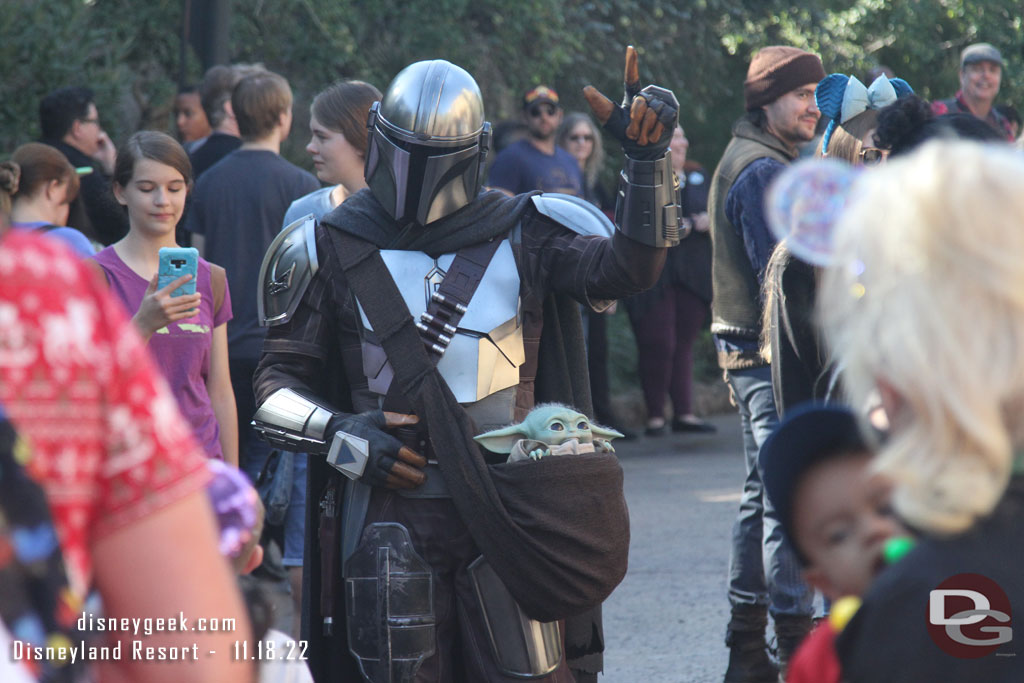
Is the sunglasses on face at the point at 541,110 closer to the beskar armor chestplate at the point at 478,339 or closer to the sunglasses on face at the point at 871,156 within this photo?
the sunglasses on face at the point at 871,156

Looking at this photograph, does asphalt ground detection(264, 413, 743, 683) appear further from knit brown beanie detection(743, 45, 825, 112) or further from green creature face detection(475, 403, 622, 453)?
knit brown beanie detection(743, 45, 825, 112)

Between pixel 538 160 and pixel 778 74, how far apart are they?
329 centimetres

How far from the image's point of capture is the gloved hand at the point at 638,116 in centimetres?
298

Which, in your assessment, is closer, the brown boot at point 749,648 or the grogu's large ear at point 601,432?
the grogu's large ear at point 601,432

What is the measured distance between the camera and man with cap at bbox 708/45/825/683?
4.08 m

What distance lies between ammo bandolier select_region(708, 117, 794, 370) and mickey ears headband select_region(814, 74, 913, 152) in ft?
2.54

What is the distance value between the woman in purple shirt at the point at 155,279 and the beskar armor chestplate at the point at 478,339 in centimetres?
76

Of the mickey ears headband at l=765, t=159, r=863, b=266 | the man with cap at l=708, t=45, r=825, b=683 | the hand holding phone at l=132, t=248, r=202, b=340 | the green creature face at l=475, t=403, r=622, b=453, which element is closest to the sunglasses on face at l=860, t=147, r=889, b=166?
the man with cap at l=708, t=45, r=825, b=683

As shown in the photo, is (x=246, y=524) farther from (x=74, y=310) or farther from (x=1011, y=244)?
(x=1011, y=244)

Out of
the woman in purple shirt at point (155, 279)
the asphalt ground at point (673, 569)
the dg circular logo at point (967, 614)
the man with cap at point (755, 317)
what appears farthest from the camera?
the asphalt ground at point (673, 569)

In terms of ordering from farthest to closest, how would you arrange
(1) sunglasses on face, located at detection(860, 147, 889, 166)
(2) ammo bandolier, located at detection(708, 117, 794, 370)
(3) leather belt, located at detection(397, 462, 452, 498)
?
(2) ammo bandolier, located at detection(708, 117, 794, 370), (1) sunglasses on face, located at detection(860, 147, 889, 166), (3) leather belt, located at detection(397, 462, 452, 498)

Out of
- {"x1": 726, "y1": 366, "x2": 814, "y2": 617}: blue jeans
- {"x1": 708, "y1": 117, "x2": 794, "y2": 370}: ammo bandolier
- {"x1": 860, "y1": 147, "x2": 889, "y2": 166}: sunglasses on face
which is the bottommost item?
{"x1": 726, "y1": 366, "x2": 814, "y2": 617}: blue jeans
